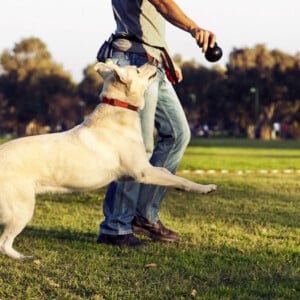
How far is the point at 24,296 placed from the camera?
3912 mm

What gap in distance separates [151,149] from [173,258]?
1.12 metres

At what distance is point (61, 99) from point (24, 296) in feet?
233

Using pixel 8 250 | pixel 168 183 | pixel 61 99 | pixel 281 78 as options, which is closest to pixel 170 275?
pixel 168 183

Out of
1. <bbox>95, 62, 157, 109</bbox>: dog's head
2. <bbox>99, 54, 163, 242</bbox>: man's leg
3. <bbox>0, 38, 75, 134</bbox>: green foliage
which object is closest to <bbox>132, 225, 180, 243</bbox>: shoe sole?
<bbox>99, 54, 163, 242</bbox>: man's leg

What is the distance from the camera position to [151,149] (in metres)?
5.76

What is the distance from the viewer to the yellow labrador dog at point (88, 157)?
4629mm

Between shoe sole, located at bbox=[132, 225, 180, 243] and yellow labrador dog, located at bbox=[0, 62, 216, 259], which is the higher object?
yellow labrador dog, located at bbox=[0, 62, 216, 259]

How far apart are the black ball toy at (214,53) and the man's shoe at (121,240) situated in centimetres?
167

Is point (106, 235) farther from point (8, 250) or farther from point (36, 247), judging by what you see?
point (8, 250)

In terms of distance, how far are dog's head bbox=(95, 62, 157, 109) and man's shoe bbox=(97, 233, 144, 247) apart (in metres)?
1.21

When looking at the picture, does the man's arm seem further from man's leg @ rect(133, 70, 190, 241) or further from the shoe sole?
the shoe sole

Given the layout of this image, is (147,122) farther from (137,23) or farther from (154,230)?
(154,230)

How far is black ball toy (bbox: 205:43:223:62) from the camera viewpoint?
5.20 meters

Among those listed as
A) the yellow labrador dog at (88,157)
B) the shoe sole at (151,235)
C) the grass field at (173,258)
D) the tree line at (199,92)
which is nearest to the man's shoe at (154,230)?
the shoe sole at (151,235)
